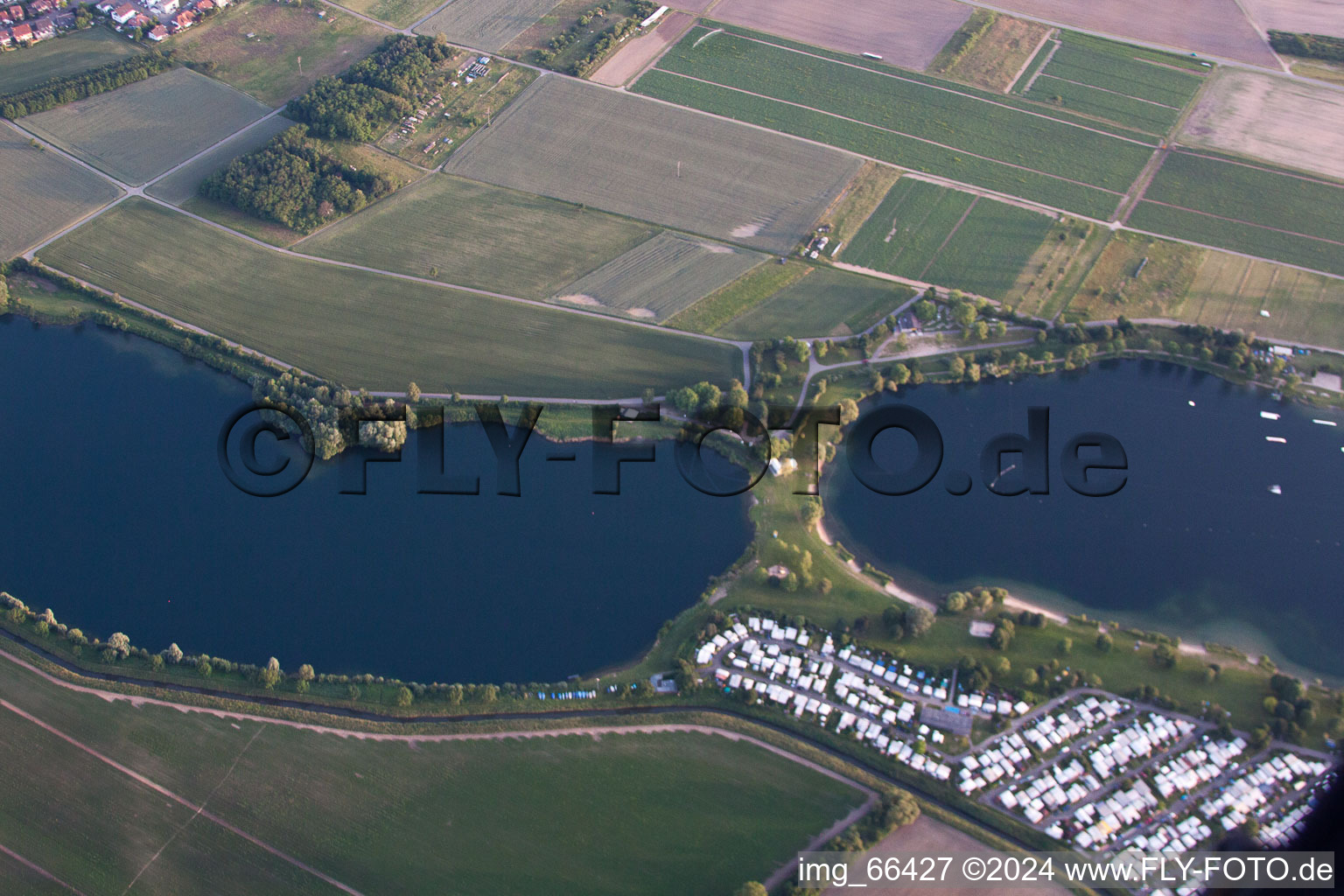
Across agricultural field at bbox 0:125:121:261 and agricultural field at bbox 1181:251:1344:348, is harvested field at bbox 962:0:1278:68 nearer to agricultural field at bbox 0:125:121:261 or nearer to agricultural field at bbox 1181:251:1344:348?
agricultural field at bbox 1181:251:1344:348

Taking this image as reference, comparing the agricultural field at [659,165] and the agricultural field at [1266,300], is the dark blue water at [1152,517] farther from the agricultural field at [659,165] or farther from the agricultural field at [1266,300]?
the agricultural field at [659,165]

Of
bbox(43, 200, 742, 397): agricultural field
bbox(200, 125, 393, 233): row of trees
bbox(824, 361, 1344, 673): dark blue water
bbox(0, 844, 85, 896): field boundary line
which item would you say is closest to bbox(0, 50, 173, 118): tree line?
bbox(43, 200, 742, 397): agricultural field

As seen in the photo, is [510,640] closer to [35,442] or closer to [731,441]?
[731,441]

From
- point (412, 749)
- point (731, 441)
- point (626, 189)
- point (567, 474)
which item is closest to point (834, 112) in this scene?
point (626, 189)

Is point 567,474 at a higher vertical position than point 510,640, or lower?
higher

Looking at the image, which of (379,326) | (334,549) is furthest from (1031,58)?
(334,549)

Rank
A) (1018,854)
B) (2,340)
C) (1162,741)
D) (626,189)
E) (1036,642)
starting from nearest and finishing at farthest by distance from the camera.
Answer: (1018,854)
(1162,741)
(1036,642)
(2,340)
(626,189)

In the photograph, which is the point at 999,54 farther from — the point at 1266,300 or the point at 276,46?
the point at 276,46

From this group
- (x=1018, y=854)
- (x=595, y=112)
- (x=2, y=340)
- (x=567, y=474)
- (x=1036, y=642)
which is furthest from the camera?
(x=595, y=112)
